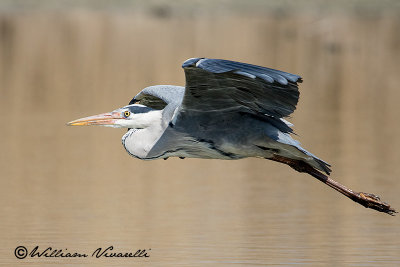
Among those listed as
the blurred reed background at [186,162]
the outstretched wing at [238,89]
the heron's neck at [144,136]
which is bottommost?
the blurred reed background at [186,162]

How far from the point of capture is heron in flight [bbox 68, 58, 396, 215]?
7660 mm

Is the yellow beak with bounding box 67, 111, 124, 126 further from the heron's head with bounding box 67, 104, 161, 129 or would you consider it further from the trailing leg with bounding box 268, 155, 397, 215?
the trailing leg with bounding box 268, 155, 397, 215

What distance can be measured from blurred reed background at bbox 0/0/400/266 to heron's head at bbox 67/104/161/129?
112cm

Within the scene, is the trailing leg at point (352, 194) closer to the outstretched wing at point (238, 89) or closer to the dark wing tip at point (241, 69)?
the outstretched wing at point (238, 89)

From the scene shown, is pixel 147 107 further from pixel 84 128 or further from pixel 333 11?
pixel 333 11

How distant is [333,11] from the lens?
1330 inches

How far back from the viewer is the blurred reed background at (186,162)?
8789 mm

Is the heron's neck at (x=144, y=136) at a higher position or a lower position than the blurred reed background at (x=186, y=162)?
higher

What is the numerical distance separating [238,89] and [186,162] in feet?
19.7

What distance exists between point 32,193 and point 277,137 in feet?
12.7

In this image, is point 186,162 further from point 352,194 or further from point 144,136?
point 144,136

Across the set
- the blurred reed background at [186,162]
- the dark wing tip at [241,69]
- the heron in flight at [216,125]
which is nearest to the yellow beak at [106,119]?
the heron in flight at [216,125]

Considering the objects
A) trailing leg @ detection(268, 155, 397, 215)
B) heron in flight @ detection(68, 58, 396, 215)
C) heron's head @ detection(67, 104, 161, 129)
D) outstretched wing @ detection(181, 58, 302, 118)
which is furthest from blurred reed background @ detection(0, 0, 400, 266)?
outstretched wing @ detection(181, 58, 302, 118)

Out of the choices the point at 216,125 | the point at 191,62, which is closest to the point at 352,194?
the point at 216,125
